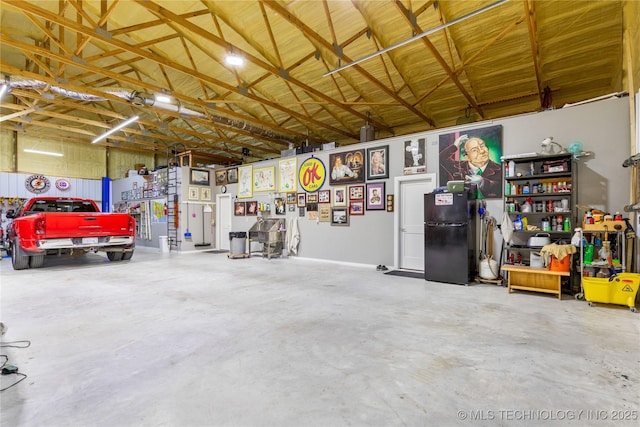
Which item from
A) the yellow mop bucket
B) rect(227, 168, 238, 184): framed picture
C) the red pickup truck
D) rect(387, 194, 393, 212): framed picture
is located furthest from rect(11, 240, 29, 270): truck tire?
the yellow mop bucket

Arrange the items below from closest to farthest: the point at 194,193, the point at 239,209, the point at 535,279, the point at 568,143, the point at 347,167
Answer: the point at 535,279
the point at 568,143
the point at 347,167
the point at 239,209
the point at 194,193

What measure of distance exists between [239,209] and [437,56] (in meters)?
7.33

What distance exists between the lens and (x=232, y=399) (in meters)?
1.74

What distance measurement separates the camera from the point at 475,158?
5.49 meters

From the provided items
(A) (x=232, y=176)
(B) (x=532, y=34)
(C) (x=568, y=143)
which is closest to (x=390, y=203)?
(C) (x=568, y=143)

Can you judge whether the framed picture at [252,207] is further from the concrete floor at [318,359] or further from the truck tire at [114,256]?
the concrete floor at [318,359]

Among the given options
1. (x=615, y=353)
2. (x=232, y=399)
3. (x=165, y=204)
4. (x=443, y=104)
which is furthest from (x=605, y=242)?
(x=165, y=204)

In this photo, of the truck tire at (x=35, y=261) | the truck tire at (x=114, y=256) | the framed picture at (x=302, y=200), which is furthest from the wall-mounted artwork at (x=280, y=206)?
the truck tire at (x=35, y=261)

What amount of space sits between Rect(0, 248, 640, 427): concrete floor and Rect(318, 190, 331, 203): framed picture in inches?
149

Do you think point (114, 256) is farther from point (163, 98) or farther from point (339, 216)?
point (339, 216)

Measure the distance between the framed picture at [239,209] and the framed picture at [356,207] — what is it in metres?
4.23

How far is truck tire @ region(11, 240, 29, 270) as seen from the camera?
20.6ft

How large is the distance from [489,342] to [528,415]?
3.38 ft

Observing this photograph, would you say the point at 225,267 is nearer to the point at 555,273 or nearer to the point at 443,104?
the point at 555,273
